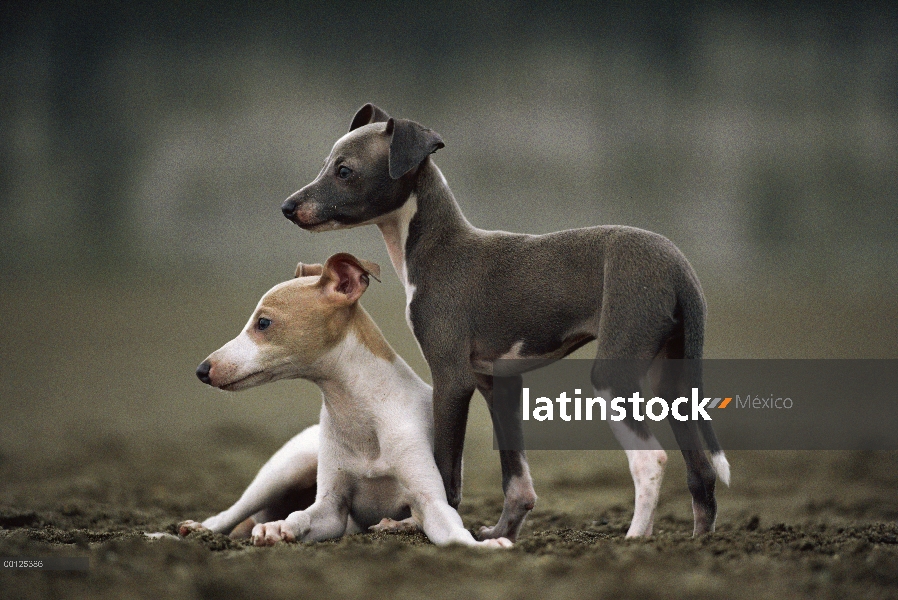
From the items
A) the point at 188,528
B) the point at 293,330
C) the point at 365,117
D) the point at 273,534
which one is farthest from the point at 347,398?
the point at 365,117

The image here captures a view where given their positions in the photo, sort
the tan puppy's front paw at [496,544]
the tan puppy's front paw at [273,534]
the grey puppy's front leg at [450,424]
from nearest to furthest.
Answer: the tan puppy's front paw at [496,544], the tan puppy's front paw at [273,534], the grey puppy's front leg at [450,424]

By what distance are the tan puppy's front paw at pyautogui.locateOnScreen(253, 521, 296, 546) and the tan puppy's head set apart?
0.47 m

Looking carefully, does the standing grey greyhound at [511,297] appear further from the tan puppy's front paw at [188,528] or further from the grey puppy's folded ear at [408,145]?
the tan puppy's front paw at [188,528]

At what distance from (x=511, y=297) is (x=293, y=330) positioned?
74cm

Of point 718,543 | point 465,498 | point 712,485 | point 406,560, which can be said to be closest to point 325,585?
point 406,560

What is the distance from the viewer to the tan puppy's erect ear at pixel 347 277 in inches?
133

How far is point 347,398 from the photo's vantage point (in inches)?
134

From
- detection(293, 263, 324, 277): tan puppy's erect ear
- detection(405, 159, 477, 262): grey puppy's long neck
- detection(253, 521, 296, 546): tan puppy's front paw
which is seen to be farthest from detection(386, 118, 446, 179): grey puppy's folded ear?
detection(253, 521, 296, 546): tan puppy's front paw

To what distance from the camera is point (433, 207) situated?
3441 mm

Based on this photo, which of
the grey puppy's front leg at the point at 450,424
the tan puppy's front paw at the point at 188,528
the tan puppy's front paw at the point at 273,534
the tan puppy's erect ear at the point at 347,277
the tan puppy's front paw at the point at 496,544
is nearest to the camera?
the tan puppy's front paw at the point at 496,544

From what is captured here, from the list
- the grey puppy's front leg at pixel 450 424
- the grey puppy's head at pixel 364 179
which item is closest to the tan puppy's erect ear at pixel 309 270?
the grey puppy's head at pixel 364 179

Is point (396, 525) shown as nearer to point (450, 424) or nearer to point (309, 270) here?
point (450, 424)

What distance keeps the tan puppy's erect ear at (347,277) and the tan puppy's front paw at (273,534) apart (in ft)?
2.57

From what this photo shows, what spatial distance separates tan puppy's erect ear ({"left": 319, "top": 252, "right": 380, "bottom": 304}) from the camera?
11.1 ft
